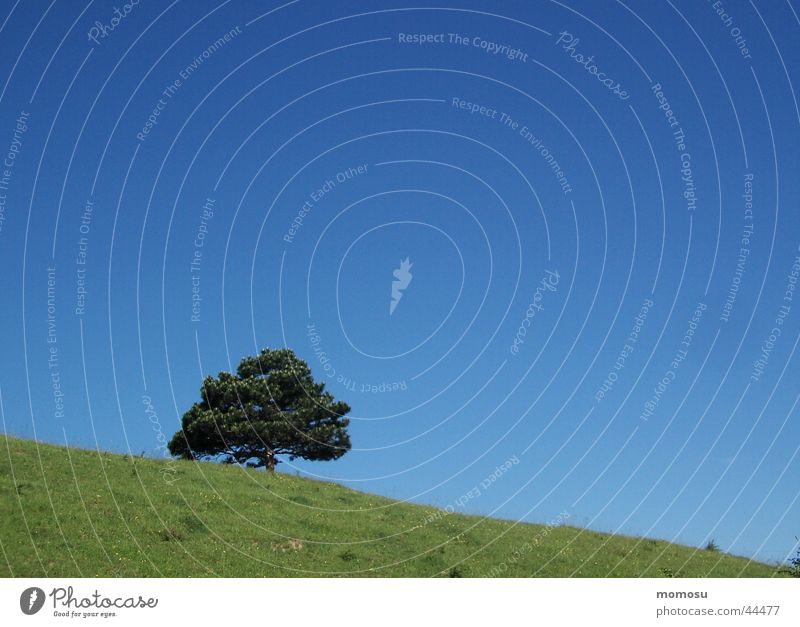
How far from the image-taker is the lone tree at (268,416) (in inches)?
2060

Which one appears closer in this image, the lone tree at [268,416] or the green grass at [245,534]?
the green grass at [245,534]

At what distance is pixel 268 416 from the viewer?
2108 inches

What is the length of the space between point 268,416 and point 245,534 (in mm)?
22399

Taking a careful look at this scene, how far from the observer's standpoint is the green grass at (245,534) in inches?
1101

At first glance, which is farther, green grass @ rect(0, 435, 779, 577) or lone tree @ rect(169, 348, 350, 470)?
lone tree @ rect(169, 348, 350, 470)

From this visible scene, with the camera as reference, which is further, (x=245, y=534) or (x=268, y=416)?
(x=268, y=416)

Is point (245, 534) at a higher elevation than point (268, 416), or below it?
below

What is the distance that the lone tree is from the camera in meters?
52.3

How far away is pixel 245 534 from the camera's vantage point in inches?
1233

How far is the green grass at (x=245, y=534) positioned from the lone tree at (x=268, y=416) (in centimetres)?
1210

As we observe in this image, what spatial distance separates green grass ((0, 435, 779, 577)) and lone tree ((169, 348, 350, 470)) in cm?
1210

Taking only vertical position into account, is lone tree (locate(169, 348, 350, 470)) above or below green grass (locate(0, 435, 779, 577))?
above

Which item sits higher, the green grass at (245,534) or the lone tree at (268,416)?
the lone tree at (268,416)
